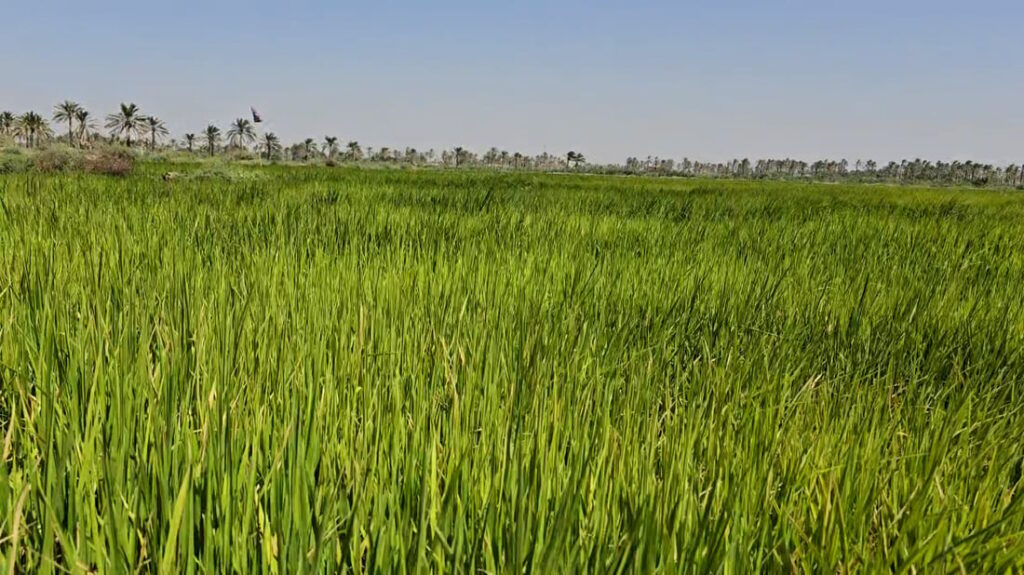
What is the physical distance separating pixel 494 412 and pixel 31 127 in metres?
96.2

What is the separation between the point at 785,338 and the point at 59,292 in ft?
6.75

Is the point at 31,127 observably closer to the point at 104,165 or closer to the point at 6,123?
the point at 6,123

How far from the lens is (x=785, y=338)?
168 centimetres

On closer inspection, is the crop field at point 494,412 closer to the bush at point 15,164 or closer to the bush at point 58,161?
the bush at point 58,161

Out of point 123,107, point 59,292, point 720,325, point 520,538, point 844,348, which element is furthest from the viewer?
point 123,107

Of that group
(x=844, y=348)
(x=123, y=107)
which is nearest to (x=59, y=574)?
(x=844, y=348)

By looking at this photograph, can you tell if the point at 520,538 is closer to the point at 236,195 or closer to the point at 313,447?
the point at 313,447

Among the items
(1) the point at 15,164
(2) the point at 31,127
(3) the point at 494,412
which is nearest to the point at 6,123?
(2) the point at 31,127

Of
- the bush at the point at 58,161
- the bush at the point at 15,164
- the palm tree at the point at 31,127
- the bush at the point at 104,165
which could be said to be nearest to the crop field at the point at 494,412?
the bush at the point at 104,165

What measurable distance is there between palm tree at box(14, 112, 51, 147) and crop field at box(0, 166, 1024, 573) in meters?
91.6

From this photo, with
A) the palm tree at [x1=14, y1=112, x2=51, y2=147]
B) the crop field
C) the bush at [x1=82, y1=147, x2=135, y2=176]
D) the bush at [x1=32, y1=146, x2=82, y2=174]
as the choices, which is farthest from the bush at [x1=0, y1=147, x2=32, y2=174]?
the palm tree at [x1=14, y1=112, x2=51, y2=147]

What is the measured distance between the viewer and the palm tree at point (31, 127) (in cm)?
7038

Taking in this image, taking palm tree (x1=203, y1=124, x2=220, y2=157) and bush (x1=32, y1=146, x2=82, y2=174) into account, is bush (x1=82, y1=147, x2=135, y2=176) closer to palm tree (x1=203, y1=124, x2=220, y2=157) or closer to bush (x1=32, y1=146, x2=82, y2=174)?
bush (x1=32, y1=146, x2=82, y2=174)

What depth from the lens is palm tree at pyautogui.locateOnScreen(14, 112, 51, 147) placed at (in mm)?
70375
